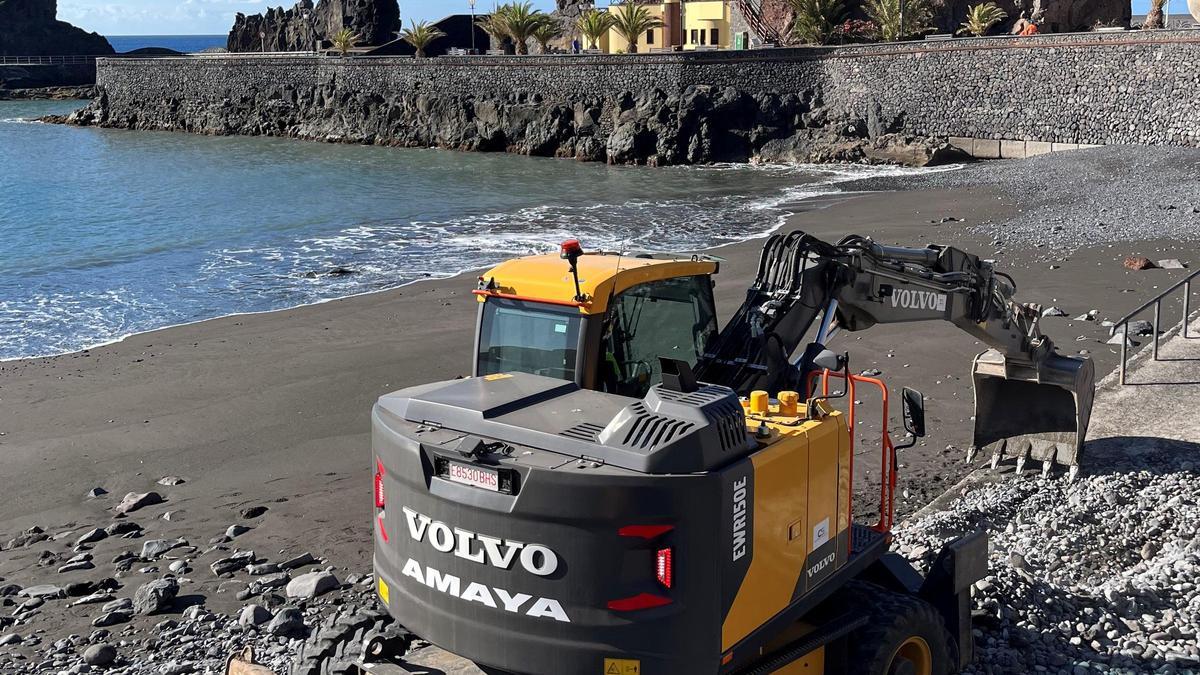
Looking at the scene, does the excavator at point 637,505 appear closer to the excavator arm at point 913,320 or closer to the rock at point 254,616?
the excavator arm at point 913,320

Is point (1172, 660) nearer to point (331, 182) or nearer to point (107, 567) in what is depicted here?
point (107, 567)

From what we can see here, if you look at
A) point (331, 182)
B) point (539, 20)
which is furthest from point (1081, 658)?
point (539, 20)

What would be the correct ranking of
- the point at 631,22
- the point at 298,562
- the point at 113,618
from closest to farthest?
the point at 113,618 → the point at 298,562 → the point at 631,22

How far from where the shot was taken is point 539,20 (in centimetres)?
6131

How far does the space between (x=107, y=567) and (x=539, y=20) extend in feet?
181

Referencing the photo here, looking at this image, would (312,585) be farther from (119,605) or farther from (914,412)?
(914,412)

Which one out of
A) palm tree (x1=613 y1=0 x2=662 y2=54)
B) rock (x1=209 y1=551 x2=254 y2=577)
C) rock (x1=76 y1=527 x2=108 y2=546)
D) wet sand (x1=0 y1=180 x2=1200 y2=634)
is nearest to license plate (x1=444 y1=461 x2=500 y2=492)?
wet sand (x1=0 y1=180 x2=1200 y2=634)

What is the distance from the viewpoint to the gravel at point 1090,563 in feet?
22.6

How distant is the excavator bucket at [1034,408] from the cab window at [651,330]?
4.30 m

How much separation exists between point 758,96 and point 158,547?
43.6 meters

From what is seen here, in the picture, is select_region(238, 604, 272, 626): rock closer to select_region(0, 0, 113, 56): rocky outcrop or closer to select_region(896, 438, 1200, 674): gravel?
select_region(896, 438, 1200, 674): gravel

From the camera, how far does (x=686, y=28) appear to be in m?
64.6

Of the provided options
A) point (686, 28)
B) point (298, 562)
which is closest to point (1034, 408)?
point (298, 562)

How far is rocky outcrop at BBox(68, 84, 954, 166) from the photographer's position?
157 feet
